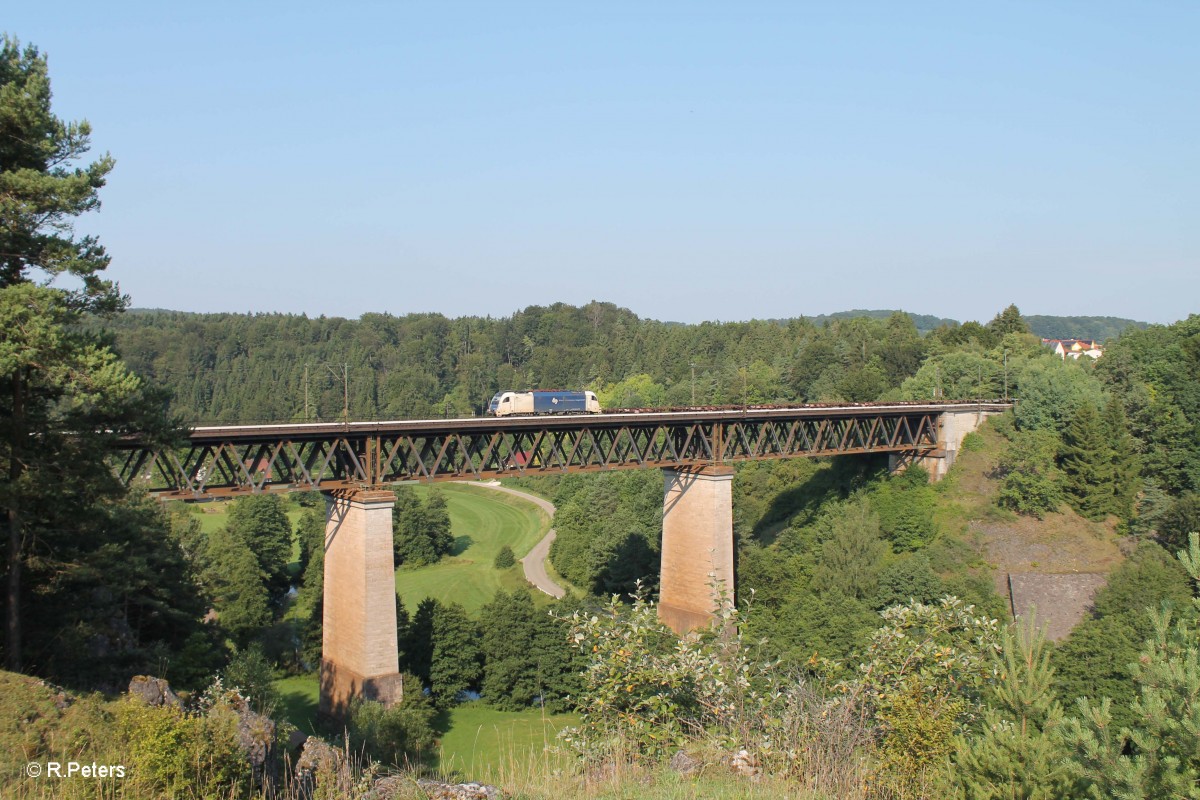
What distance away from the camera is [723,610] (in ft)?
48.9

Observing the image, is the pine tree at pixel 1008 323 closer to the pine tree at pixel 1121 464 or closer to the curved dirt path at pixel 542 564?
the pine tree at pixel 1121 464

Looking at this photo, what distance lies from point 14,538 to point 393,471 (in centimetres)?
2431

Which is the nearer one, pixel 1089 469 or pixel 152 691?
pixel 152 691

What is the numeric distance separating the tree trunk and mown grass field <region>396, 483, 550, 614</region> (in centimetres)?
4091

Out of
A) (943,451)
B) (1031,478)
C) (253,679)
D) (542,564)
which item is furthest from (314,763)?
(542,564)

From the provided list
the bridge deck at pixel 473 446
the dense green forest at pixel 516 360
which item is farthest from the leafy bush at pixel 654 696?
the dense green forest at pixel 516 360

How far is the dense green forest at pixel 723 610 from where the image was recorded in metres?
11.1

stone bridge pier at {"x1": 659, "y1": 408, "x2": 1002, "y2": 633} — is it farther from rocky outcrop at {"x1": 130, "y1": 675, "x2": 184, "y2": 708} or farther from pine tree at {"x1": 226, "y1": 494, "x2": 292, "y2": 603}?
pine tree at {"x1": 226, "y1": 494, "x2": 292, "y2": 603}

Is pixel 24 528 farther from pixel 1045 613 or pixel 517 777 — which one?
pixel 1045 613

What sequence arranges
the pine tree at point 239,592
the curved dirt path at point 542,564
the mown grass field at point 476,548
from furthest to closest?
1. the mown grass field at point 476,548
2. the curved dirt path at point 542,564
3. the pine tree at point 239,592

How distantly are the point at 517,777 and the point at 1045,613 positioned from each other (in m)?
43.1

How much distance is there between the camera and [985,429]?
64.1 metres

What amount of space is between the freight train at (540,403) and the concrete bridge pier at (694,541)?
1325 cm

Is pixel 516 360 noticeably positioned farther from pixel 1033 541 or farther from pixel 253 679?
pixel 253 679
